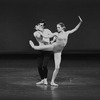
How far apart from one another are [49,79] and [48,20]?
5105 millimetres

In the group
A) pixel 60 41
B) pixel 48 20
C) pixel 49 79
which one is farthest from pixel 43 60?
pixel 48 20

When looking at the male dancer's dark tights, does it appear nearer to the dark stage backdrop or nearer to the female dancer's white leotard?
the female dancer's white leotard

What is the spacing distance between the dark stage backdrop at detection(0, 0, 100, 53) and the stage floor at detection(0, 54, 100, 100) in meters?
2.02

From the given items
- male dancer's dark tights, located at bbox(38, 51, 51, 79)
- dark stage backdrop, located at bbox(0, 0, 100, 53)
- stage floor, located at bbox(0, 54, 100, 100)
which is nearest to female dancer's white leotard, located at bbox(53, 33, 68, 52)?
male dancer's dark tights, located at bbox(38, 51, 51, 79)

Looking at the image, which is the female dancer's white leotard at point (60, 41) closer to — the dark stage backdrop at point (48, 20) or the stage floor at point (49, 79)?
the stage floor at point (49, 79)

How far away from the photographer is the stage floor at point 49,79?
5840 millimetres

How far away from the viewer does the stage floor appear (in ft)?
19.2

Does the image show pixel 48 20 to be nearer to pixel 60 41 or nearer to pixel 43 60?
pixel 43 60

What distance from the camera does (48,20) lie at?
12.5 meters

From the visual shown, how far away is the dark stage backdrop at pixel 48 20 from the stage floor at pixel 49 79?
2.02 metres

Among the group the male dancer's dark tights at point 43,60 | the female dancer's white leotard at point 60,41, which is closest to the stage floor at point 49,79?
the male dancer's dark tights at point 43,60

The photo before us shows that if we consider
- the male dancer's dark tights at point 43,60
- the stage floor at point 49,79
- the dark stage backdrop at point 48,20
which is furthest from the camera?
the dark stage backdrop at point 48,20

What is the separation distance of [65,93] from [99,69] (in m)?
3.27

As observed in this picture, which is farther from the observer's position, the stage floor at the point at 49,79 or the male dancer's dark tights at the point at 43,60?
the male dancer's dark tights at the point at 43,60
